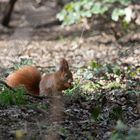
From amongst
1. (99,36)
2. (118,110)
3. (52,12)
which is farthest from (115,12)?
(118,110)

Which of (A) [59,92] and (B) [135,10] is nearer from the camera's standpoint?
(A) [59,92]

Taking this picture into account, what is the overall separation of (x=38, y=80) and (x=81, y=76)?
5.18 feet

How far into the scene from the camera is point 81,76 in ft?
31.9

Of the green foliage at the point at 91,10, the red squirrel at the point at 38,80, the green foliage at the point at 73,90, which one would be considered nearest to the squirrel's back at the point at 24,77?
the red squirrel at the point at 38,80

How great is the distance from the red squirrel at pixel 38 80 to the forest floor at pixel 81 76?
0.24 metres

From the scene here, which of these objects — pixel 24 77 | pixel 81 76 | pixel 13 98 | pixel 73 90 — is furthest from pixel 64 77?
pixel 81 76

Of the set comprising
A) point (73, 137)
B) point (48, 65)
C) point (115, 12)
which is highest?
point (115, 12)

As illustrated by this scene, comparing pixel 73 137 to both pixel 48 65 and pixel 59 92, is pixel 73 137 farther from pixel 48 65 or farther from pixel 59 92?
pixel 48 65

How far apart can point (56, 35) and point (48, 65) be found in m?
3.75

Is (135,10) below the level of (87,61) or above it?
above

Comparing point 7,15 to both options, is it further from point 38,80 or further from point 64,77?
point 64,77

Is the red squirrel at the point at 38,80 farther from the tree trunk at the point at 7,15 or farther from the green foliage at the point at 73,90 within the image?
the tree trunk at the point at 7,15

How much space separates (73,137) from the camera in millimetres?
5742

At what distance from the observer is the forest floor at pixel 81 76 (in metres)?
6.05
